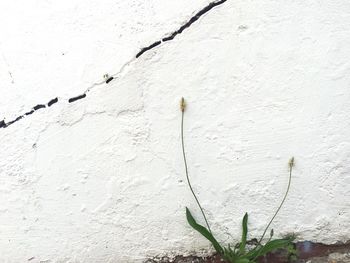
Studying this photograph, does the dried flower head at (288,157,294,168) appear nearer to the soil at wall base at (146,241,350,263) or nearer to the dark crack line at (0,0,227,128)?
the soil at wall base at (146,241,350,263)

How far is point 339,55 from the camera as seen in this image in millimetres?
1962

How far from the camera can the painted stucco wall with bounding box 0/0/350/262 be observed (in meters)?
1.90

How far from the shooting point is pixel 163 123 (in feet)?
6.70

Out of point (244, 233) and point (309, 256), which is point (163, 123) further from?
point (309, 256)

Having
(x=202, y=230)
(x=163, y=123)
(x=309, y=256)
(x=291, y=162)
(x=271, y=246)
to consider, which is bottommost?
(x=309, y=256)

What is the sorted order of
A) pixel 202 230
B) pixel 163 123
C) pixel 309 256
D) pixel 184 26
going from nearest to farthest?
pixel 184 26
pixel 163 123
pixel 202 230
pixel 309 256

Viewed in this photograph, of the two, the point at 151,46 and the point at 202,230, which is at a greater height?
the point at 151,46

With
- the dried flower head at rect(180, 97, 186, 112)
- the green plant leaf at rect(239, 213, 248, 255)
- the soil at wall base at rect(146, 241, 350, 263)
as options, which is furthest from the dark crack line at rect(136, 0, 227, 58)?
the soil at wall base at rect(146, 241, 350, 263)

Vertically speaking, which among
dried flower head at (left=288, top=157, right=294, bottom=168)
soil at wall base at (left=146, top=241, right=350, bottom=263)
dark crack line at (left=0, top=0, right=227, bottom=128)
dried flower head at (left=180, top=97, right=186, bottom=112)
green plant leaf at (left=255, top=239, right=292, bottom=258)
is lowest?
soil at wall base at (left=146, top=241, right=350, bottom=263)

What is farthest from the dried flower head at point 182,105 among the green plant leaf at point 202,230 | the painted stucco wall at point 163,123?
the green plant leaf at point 202,230

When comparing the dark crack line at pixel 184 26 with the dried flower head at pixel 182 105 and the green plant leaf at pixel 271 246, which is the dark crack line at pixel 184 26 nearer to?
the dried flower head at pixel 182 105

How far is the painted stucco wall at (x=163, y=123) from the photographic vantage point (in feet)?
6.24

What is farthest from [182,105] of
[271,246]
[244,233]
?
[271,246]

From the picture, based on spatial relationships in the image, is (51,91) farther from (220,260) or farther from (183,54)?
(220,260)
